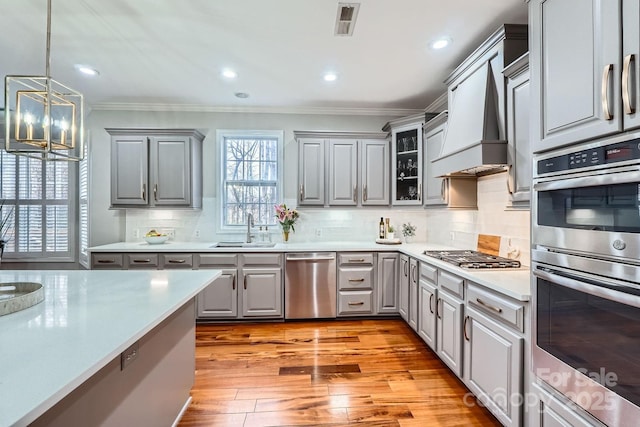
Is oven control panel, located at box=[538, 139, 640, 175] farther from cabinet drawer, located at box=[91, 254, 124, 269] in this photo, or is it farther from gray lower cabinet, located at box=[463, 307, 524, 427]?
cabinet drawer, located at box=[91, 254, 124, 269]

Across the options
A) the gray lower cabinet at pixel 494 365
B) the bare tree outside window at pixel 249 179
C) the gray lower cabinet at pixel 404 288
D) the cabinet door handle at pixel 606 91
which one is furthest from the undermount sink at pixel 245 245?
the cabinet door handle at pixel 606 91

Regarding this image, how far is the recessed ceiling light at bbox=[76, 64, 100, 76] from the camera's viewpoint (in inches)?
120

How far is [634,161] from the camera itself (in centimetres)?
106

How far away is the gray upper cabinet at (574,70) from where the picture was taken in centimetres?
113

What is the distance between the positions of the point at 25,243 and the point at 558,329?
5768 millimetres

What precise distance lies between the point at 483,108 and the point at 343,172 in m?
1.96

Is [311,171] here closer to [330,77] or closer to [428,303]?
[330,77]

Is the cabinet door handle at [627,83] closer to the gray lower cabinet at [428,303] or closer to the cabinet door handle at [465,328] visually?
the cabinet door handle at [465,328]

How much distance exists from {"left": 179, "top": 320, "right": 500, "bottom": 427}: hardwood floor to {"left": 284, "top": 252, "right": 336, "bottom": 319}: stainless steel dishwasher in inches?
9.9

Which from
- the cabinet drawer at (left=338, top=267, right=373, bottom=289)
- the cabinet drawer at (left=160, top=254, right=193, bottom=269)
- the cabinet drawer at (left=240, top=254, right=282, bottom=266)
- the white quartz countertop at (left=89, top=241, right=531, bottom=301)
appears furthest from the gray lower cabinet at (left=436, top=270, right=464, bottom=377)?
the cabinet drawer at (left=160, top=254, right=193, bottom=269)

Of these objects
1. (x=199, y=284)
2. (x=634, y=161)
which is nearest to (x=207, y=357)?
(x=199, y=284)

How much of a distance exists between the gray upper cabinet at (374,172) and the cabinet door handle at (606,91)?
2910mm

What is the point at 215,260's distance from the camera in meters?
3.64

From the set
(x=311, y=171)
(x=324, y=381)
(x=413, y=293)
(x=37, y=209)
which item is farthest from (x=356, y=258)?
(x=37, y=209)
